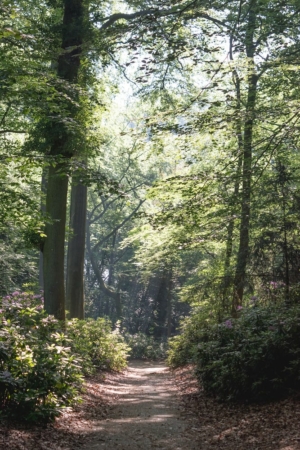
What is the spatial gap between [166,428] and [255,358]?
1.77 metres

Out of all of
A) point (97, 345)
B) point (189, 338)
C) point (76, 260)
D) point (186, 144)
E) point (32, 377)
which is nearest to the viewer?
point (32, 377)

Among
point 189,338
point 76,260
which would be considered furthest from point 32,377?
point 189,338

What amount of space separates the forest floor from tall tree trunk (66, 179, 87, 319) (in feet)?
20.1

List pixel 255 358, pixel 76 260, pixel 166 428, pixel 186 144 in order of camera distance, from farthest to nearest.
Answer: pixel 76 260, pixel 186 144, pixel 255 358, pixel 166 428

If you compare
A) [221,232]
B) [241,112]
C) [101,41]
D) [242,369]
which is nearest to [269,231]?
[221,232]

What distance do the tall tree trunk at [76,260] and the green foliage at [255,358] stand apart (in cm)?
678

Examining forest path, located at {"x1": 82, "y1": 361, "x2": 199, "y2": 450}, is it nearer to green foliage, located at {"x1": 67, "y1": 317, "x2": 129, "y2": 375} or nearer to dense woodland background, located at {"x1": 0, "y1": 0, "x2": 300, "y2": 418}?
dense woodland background, located at {"x1": 0, "y1": 0, "x2": 300, "y2": 418}

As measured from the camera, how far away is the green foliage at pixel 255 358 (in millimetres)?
7195

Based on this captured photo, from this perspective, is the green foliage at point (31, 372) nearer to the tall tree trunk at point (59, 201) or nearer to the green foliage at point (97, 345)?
the tall tree trunk at point (59, 201)

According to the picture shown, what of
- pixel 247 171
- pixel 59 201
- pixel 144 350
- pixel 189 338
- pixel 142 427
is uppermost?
pixel 247 171

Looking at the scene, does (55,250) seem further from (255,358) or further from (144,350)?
(144,350)

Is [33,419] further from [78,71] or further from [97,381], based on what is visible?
[78,71]

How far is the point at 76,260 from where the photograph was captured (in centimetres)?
1526

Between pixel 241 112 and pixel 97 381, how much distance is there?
7.48 metres
